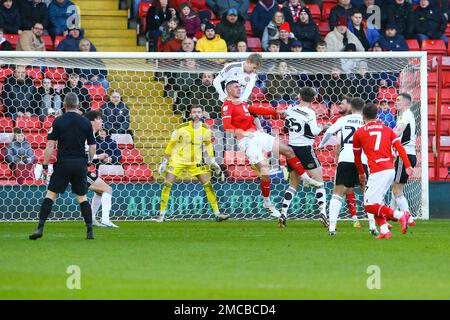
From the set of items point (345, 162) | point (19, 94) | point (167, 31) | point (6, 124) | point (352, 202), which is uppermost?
point (167, 31)

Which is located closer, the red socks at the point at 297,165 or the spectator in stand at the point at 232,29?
the red socks at the point at 297,165

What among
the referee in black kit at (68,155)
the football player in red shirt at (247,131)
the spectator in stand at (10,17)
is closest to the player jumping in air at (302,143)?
the football player in red shirt at (247,131)

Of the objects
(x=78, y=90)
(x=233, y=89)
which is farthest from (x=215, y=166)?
(x=78, y=90)

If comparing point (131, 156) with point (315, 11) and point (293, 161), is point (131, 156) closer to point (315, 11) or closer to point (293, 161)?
point (293, 161)

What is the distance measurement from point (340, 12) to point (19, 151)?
25.9 ft

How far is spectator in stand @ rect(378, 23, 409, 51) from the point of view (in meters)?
23.9

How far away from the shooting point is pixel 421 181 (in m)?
20.5

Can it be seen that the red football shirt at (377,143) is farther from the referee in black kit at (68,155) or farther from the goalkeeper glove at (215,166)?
the goalkeeper glove at (215,166)

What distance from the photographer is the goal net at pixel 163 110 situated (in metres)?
20.1

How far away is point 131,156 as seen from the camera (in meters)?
20.5

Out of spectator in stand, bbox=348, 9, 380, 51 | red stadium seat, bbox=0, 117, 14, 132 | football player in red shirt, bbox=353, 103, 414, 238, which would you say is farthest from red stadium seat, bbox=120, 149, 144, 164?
football player in red shirt, bbox=353, 103, 414, 238

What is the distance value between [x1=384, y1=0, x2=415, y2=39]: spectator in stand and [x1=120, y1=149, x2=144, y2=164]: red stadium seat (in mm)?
7001

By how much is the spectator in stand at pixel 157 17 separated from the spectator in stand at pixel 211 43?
0.72m

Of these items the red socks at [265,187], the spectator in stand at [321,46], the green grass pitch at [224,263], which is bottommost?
the green grass pitch at [224,263]
